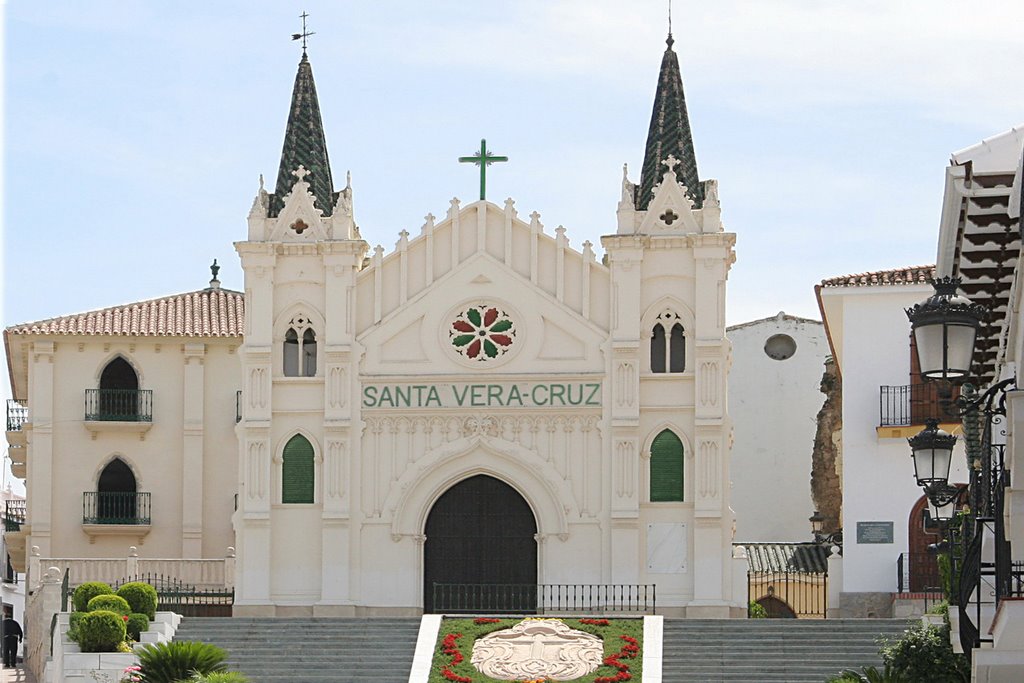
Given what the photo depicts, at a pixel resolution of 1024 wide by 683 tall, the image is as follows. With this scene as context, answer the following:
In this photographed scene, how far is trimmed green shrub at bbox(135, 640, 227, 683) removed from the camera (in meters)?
34.9

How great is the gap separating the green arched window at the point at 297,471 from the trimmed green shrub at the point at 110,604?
536cm

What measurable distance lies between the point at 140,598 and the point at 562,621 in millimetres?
8326

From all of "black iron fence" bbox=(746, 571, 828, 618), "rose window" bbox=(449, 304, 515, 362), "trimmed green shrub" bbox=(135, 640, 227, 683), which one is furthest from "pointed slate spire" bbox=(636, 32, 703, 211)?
"trimmed green shrub" bbox=(135, 640, 227, 683)

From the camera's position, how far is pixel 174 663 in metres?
35.0

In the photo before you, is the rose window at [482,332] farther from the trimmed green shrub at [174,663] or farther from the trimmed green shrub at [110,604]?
the trimmed green shrub at [174,663]

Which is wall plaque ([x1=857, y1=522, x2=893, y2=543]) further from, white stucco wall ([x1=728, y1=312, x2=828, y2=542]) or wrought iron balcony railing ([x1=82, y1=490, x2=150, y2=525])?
wrought iron balcony railing ([x1=82, y1=490, x2=150, y2=525])

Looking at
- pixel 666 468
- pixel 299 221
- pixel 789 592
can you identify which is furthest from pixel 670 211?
pixel 789 592

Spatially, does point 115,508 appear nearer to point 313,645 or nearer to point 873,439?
point 313,645

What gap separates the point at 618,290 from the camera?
4291cm

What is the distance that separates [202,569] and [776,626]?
1393cm

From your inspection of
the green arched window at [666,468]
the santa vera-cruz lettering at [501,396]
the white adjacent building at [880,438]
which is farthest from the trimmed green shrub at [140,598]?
the white adjacent building at [880,438]

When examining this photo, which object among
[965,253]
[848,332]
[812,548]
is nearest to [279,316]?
[848,332]

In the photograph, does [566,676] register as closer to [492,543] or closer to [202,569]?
[492,543]

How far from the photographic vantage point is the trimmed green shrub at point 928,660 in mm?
30062
